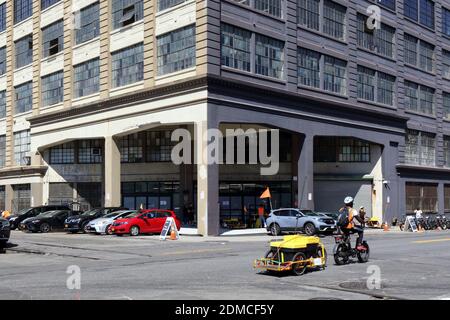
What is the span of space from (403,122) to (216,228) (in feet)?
77.0

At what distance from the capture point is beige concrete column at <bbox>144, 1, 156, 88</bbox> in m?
37.2

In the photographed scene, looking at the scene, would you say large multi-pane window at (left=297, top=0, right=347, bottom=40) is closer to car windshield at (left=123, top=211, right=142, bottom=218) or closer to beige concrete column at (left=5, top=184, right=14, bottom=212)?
car windshield at (left=123, top=211, right=142, bottom=218)

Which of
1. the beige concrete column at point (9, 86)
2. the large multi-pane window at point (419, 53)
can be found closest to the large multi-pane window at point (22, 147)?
the beige concrete column at point (9, 86)

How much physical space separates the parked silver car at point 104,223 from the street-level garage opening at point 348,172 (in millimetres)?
17163

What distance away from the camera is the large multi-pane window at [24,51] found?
5209 cm

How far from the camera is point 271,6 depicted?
37.8m

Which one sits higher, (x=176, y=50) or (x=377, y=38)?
(x=377, y=38)

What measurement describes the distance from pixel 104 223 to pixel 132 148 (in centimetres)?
1318

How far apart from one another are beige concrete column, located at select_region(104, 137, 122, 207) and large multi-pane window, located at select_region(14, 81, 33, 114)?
48.1ft

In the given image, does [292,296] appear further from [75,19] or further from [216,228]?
[75,19]

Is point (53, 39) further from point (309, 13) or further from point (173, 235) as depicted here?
point (173, 235)

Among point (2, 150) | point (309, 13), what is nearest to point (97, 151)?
point (2, 150)

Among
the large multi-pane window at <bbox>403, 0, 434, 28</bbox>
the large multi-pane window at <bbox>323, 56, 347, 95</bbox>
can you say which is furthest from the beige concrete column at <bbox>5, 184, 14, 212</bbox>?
the large multi-pane window at <bbox>403, 0, 434, 28</bbox>

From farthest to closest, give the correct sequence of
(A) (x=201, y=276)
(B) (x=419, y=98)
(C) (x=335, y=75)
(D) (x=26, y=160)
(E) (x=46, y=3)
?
(B) (x=419, y=98) → (D) (x=26, y=160) → (E) (x=46, y=3) → (C) (x=335, y=75) → (A) (x=201, y=276)
